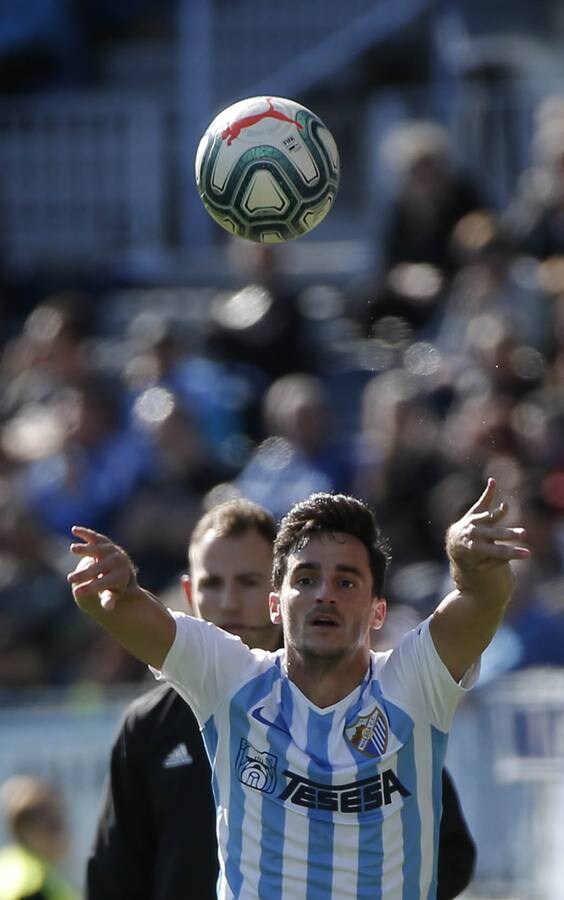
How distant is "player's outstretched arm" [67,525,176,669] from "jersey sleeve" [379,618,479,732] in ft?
2.06

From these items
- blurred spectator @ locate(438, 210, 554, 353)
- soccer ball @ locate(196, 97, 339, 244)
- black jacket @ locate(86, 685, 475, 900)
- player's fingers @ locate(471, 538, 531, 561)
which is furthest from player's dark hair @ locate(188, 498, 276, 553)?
blurred spectator @ locate(438, 210, 554, 353)

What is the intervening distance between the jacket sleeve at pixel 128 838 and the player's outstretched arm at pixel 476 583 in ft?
4.89

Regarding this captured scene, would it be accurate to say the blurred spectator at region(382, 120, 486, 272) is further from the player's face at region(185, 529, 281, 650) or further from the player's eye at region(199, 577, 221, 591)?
the player's eye at region(199, 577, 221, 591)

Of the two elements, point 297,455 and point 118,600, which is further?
point 297,455

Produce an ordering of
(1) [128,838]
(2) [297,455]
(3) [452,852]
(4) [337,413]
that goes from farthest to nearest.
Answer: (4) [337,413]
(2) [297,455]
(1) [128,838]
(3) [452,852]

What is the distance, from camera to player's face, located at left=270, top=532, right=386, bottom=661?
5.38m

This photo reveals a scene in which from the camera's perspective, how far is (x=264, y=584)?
659 centimetres

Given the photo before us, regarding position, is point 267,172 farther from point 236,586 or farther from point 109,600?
point 109,600

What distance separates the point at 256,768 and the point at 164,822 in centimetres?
109

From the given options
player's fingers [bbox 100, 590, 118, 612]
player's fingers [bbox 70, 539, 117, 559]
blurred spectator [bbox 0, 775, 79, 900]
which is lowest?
blurred spectator [bbox 0, 775, 79, 900]

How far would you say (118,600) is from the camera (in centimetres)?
542

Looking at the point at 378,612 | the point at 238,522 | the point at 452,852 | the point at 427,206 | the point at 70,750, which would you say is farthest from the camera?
the point at 427,206

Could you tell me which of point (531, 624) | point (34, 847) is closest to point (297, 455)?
point (531, 624)

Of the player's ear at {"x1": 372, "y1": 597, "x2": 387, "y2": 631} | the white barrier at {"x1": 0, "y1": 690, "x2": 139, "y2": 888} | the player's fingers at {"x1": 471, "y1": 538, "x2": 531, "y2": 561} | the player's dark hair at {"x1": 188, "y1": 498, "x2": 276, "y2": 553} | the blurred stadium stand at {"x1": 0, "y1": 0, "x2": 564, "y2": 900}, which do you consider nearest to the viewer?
the player's fingers at {"x1": 471, "y1": 538, "x2": 531, "y2": 561}
